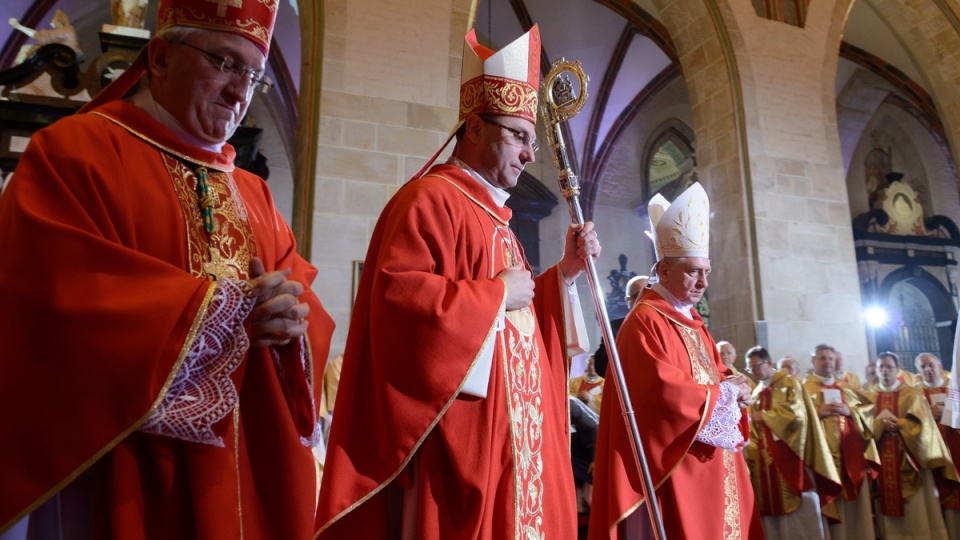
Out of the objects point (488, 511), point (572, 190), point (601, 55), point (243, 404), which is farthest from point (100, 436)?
point (601, 55)

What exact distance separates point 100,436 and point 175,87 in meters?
0.75

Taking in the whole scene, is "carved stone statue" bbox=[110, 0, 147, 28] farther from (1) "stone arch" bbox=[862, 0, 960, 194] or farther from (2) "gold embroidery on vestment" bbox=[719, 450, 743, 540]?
(1) "stone arch" bbox=[862, 0, 960, 194]

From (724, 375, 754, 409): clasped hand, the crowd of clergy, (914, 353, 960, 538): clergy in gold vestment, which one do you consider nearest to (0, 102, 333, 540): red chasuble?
(724, 375, 754, 409): clasped hand

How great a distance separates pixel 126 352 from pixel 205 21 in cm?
76

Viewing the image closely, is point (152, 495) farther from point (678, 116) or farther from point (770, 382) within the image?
point (678, 116)

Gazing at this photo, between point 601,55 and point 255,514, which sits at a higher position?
point 601,55

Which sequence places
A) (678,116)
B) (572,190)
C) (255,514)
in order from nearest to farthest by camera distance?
1. (255,514)
2. (572,190)
3. (678,116)

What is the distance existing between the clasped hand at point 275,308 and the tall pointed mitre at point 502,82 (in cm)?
91

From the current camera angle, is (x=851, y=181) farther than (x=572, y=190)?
Yes

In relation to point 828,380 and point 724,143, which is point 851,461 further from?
point 724,143

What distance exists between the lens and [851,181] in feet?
51.7

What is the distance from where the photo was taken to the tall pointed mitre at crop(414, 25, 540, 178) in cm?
222

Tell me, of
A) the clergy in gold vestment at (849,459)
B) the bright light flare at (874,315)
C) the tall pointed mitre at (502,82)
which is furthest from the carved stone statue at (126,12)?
the bright light flare at (874,315)

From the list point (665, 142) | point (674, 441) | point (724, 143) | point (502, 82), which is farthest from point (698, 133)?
point (665, 142)
